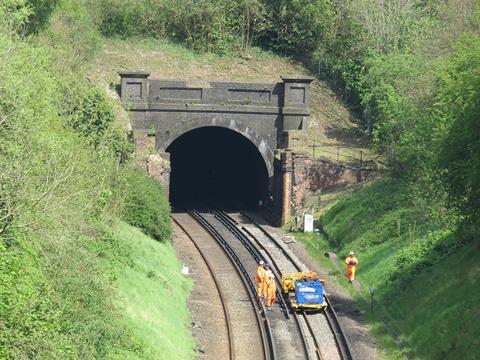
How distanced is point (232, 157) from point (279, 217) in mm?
11792

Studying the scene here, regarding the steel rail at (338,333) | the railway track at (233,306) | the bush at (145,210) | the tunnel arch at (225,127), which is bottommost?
the railway track at (233,306)

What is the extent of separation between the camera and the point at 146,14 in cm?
5684

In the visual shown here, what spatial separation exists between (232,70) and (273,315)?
30.3m

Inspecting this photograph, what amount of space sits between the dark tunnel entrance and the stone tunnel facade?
2551 millimetres

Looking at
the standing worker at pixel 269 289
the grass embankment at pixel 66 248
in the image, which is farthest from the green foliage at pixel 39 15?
the standing worker at pixel 269 289

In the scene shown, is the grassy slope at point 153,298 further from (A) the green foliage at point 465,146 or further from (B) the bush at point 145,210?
(A) the green foliage at point 465,146

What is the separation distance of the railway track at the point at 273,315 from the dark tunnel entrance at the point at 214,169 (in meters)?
6.48

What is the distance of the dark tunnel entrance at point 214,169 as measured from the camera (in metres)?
48.0

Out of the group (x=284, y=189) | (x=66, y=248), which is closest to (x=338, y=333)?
(x=66, y=248)

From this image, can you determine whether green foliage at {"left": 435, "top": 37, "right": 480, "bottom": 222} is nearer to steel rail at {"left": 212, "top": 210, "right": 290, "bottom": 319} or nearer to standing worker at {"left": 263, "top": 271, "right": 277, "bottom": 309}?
standing worker at {"left": 263, "top": 271, "right": 277, "bottom": 309}

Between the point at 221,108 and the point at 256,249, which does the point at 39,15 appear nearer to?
the point at 221,108

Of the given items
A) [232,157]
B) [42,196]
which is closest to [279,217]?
[232,157]

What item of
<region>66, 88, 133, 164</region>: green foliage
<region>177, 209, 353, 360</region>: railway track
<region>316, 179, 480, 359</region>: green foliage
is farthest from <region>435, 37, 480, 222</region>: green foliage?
<region>66, 88, 133, 164</region>: green foliage

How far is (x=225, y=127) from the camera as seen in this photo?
1709 inches
